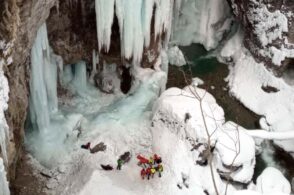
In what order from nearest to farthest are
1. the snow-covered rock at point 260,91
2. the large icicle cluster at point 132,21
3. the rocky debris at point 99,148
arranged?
the rocky debris at point 99,148, the large icicle cluster at point 132,21, the snow-covered rock at point 260,91

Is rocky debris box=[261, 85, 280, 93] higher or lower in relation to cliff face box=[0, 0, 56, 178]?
lower

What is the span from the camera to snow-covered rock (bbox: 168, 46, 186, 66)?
16.5m

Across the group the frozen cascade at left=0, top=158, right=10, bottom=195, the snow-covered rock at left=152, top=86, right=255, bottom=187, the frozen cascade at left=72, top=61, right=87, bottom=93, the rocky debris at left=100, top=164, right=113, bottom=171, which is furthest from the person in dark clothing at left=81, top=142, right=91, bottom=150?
the frozen cascade at left=0, top=158, right=10, bottom=195

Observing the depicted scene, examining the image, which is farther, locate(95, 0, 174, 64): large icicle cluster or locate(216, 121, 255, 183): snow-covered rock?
locate(95, 0, 174, 64): large icicle cluster

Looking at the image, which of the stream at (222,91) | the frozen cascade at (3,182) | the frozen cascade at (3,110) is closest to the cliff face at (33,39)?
the frozen cascade at (3,110)

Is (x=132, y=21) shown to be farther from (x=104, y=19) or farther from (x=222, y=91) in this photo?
(x=222, y=91)

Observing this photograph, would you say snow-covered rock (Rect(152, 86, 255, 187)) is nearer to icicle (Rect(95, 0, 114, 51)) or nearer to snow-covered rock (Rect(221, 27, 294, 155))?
snow-covered rock (Rect(221, 27, 294, 155))

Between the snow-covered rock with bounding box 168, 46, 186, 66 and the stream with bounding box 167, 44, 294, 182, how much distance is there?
0.62 ft

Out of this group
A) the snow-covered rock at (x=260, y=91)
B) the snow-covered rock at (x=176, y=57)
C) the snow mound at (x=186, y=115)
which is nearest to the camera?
the snow mound at (x=186, y=115)

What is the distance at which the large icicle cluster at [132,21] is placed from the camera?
13.2 m

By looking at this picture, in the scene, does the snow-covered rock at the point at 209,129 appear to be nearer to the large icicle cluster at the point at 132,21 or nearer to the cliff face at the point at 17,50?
the large icicle cluster at the point at 132,21

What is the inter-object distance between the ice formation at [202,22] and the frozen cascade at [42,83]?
17.3ft

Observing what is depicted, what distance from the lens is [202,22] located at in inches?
672

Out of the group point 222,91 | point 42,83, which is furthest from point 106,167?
point 222,91
